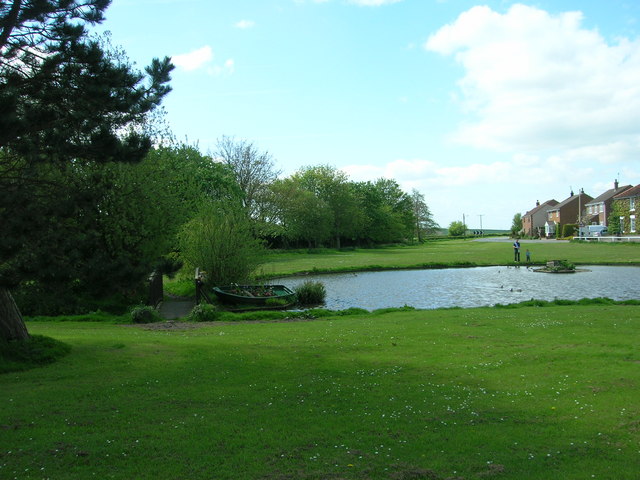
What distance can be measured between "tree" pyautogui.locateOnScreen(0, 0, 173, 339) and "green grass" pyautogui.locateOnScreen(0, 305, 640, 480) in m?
3.06

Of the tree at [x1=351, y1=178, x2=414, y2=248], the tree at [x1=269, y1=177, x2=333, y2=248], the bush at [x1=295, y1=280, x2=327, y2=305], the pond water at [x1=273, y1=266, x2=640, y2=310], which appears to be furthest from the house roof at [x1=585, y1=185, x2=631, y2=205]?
the bush at [x1=295, y1=280, x2=327, y2=305]

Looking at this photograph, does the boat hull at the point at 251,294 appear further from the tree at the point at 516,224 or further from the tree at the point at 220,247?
the tree at the point at 516,224

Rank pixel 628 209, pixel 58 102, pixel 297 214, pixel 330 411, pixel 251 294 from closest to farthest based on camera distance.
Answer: pixel 330 411 → pixel 58 102 → pixel 251 294 → pixel 628 209 → pixel 297 214

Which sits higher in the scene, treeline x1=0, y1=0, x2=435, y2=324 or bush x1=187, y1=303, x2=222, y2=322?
treeline x1=0, y1=0, x2=435, y2=324

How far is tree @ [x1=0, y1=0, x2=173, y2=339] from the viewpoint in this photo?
871cm

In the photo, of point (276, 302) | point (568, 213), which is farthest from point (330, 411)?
point (568, 213)

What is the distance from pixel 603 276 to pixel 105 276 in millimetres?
35354

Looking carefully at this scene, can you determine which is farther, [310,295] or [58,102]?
[310,295]

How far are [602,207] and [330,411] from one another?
111812 mm

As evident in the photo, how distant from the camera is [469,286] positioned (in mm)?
34625

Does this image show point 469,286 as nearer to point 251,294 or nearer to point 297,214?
point 251,294

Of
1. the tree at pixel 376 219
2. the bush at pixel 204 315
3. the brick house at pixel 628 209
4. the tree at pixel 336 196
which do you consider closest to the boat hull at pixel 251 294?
the bush at pixel 204 315

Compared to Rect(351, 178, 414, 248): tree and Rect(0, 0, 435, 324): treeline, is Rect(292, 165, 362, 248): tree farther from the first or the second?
Rect(0, 0, 435, 324): treeline

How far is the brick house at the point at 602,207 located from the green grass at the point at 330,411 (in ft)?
335
